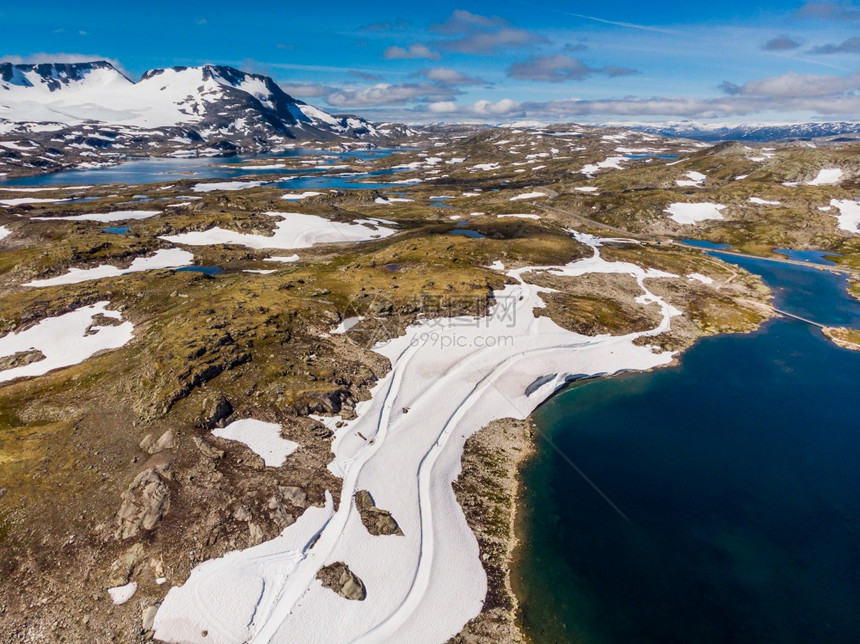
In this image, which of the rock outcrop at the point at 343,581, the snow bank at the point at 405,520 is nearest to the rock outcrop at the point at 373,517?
the snow bank at the point at 405,520

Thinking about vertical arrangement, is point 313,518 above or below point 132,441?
below

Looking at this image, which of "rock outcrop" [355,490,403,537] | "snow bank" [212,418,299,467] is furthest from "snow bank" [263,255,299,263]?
"rock outcrop" [355,490,403,537]

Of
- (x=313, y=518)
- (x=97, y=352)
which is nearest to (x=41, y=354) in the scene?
(x=97, y=352)

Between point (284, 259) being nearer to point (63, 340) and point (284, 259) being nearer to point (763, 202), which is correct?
point (63, 340)

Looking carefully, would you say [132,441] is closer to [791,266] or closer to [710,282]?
[710,282]

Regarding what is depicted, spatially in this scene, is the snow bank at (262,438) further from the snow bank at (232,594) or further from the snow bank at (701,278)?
the snow bank at (701,278)
